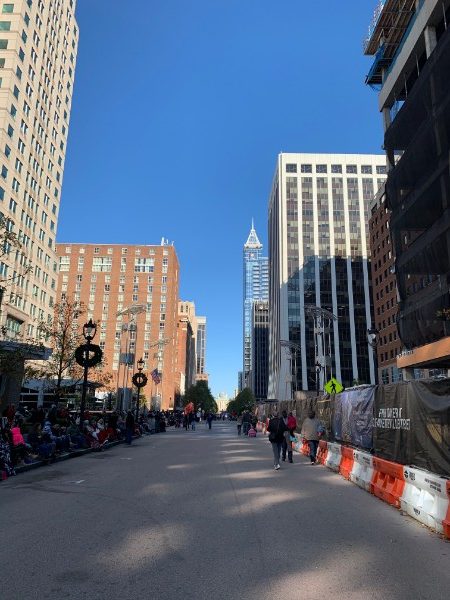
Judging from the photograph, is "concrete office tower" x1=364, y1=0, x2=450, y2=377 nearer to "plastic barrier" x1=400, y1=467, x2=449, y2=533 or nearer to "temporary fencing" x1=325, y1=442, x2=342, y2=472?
"temporary fencing" x1=325, y1=442, x2=342, y2=472

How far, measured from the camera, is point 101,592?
464cm

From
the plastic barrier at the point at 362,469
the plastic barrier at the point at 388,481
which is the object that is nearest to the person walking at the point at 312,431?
the plastic barrier at the point at 362,469

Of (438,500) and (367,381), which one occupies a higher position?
(367,381)

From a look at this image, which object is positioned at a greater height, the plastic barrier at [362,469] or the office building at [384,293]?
the office building at [384,293]

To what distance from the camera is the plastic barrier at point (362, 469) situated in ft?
36.5

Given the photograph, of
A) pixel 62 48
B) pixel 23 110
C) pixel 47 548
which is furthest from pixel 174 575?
pixel 62 48

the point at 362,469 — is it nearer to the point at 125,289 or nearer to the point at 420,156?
the point at 420,156

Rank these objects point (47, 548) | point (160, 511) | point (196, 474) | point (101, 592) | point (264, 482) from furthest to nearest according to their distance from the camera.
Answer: point (196, 474) → point (264, 482) → point (160, 511) → point (47, 548) → point (101, 592)

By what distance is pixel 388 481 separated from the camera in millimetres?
9852

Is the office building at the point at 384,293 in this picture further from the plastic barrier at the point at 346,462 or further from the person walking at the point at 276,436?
the plastic barrier at the point at 346,462

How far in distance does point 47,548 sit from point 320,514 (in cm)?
453

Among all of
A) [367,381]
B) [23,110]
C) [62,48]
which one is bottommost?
[367,381]

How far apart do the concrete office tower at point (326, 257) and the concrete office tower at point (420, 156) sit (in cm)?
6939

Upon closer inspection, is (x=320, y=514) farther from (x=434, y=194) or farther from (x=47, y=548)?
(x=434, y=194)
